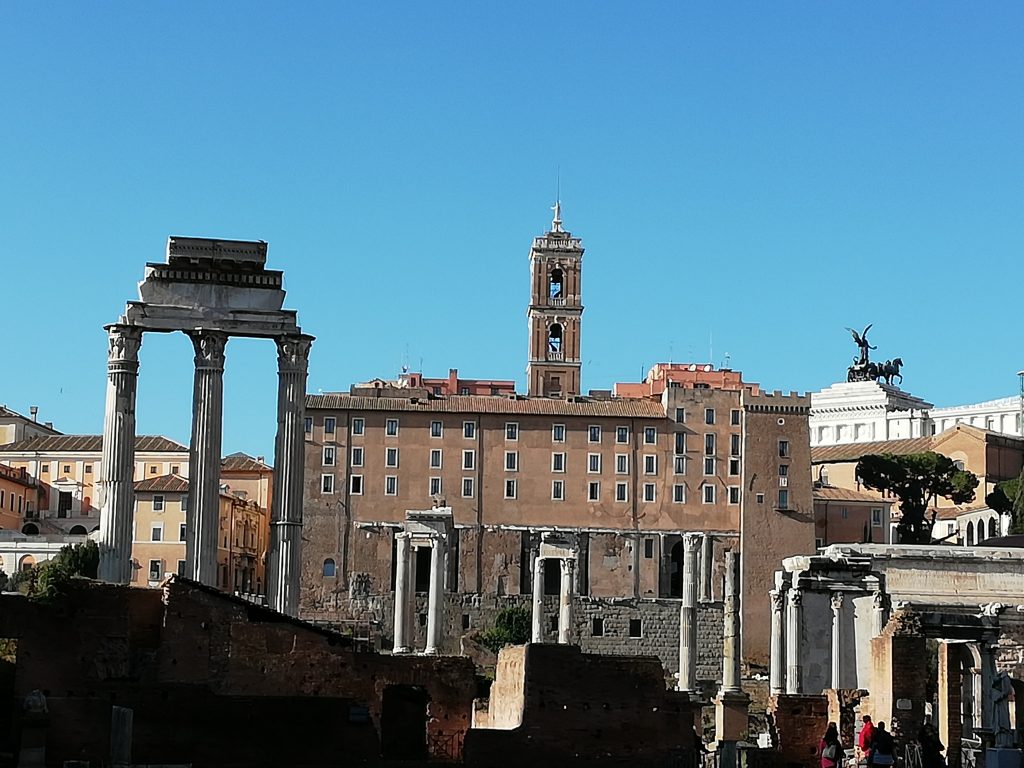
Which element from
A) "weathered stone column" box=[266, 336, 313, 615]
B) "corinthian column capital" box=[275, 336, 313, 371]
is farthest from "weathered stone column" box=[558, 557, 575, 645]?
"corinthian column capital" box=[275, 336, 313, 371]

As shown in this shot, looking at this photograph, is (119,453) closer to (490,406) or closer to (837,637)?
(837,637)

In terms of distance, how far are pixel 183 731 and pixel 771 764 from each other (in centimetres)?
825

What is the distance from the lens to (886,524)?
80250mm

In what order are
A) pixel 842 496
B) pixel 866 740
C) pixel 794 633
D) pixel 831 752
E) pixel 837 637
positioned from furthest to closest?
pixel 842 496
pixel 794 633
pixel 837 637
pixel 831 752
pixel 866 740

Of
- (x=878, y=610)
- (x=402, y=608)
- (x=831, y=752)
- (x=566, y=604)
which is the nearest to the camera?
(x=831, y=752)

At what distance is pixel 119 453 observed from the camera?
130ft

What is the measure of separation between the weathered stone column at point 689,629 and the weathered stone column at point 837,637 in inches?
656

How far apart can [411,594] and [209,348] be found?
25113mm

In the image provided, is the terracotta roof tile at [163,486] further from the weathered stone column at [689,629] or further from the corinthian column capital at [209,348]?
the corinthian column capital at [209,348]

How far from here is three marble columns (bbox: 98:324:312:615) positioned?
39.1 m

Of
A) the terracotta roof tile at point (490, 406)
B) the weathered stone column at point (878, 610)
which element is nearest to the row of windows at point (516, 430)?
the terracotta roof tile at point (490, 406)

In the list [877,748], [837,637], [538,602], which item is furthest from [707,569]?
[877,748]

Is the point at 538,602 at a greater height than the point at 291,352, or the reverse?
the point at 291,352

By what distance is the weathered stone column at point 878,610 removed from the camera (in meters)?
38.0
